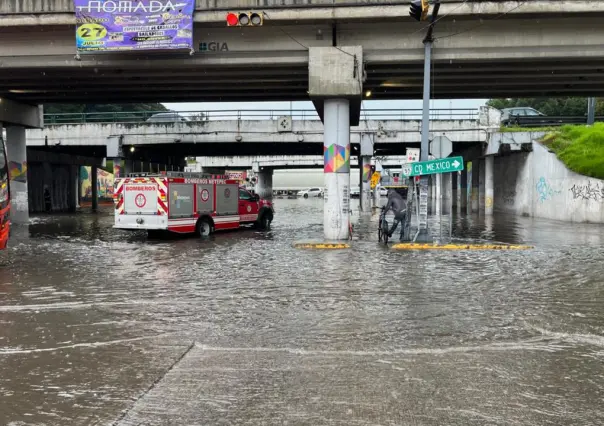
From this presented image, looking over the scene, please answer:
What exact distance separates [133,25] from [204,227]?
7587 millimetres

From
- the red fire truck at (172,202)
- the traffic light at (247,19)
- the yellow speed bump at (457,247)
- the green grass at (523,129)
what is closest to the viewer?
the traffic light at (247,19)

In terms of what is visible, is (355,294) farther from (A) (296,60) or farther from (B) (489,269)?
(A) (296,60)

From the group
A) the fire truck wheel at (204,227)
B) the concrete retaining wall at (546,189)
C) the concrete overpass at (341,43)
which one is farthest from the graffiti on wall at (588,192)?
the fire truck wheel at (204,227)

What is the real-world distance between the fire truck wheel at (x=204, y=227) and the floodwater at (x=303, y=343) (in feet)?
24.3

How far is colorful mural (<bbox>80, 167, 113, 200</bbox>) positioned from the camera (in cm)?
5725

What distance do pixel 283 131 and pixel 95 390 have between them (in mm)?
31712

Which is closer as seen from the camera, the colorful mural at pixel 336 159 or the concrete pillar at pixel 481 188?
the colorful mural at pixel 336 159

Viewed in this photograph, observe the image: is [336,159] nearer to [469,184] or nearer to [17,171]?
[17,171]

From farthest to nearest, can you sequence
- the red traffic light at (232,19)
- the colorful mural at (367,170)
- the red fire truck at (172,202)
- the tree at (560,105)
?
the tree at (560,105) → the colorful mural at (367,170) → the red fire truck at (172,202) → the red traffic light at (232,19)

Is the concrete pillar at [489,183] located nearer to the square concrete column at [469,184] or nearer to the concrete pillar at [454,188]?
the square concrete column at [469,184]

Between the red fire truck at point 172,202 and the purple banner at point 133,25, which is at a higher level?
the purple banner at point 133,25

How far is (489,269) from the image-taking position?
11797 millimetres

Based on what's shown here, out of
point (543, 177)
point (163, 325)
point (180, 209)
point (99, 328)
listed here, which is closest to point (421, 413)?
point (163, 325)

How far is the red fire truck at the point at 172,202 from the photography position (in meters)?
18.8
